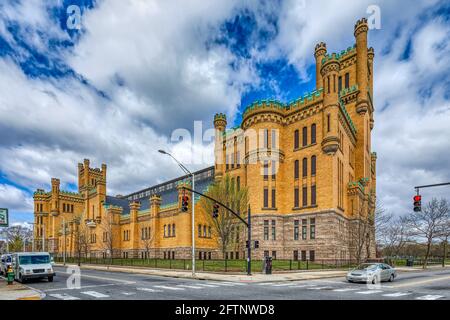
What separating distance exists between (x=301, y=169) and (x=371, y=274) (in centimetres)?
2326

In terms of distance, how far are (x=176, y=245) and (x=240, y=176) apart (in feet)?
47.5

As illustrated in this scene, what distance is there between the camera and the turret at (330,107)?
38.6 m

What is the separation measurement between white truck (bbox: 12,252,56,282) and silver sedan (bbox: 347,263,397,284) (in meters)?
19.4

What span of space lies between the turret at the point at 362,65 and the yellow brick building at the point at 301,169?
138mm

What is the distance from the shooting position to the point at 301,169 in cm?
4269

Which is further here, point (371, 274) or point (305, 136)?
point (305, 136)

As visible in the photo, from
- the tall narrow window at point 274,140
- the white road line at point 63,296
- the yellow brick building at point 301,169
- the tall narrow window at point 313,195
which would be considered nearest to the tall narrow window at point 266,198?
the yellow brick building at point 301,169

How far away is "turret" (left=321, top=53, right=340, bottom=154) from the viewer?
38.6 m

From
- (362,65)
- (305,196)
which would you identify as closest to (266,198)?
(305,196)

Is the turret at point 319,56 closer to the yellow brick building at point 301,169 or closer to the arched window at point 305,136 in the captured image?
the yellow brick building at point 301,169

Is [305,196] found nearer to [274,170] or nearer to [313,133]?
→ [274,170]

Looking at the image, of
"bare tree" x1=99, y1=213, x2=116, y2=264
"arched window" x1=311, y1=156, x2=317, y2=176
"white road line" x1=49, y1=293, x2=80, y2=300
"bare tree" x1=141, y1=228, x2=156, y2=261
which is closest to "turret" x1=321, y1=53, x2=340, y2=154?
"arched window" x1=311, y1=156, x2=317, y2=176
